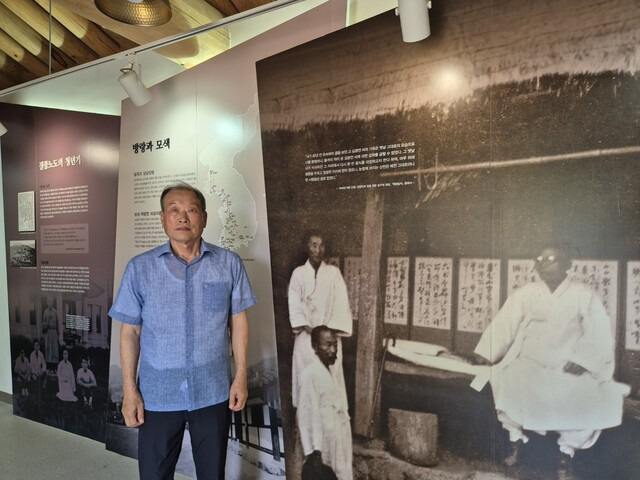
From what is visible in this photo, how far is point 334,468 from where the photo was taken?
2064 millimetres

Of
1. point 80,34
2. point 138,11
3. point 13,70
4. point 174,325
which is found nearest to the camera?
point 174,325

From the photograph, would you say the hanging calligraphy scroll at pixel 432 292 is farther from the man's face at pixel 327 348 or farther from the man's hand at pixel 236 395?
the man's hand at pixel 236 395

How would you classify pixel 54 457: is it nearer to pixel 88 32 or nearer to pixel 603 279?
pixel 88 32

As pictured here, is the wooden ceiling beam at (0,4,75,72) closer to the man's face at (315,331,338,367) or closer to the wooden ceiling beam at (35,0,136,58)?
the wooden ceiling beam at (35,0,136,58)

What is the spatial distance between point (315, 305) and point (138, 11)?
197 cm

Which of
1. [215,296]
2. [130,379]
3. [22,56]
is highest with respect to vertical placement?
[22,56]

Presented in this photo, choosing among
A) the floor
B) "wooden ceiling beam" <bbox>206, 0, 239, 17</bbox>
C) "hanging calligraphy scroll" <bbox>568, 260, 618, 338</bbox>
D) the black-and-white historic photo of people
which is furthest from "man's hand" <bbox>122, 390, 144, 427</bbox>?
"wooden ceiling beam" <bbox>206, 0, 239, 17</bbox>

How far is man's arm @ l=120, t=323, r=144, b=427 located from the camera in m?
1.73

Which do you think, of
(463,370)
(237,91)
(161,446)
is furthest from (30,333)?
(463,370)

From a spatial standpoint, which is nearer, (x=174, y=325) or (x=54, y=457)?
(x=174, y=325)

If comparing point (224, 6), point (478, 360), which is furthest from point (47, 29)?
point (478, 360)

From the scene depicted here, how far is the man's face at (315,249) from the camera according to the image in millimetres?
2103

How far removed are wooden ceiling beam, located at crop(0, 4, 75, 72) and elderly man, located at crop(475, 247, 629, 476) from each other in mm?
3457

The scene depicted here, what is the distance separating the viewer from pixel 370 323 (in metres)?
1.97
